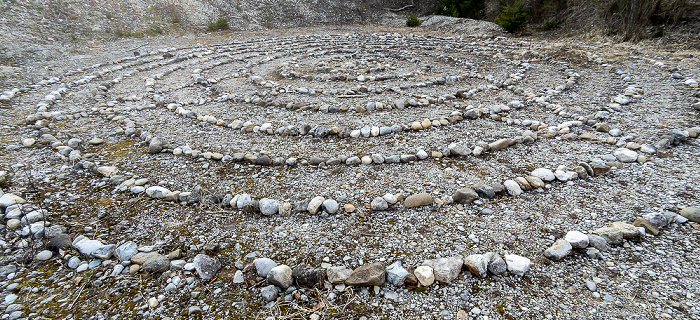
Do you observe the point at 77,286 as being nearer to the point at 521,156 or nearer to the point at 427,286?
the point at 427,286

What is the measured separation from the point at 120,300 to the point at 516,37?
15.6 metres

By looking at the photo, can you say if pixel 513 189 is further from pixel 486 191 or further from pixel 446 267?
pixel 446 267

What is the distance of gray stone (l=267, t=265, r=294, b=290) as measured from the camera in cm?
268

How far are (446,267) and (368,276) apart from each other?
0.62 meters

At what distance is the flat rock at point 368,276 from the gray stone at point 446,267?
0.40m

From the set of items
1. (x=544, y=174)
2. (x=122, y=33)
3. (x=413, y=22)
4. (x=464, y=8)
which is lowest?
(x=544, y=174)

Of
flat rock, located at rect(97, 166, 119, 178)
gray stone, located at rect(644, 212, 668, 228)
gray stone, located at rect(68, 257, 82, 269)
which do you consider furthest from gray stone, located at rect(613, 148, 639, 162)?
flat rock, located at rect(97, 166, 119, 178)

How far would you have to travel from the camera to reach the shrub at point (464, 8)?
20.0 metres

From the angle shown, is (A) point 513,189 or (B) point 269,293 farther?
(A) point 513,189

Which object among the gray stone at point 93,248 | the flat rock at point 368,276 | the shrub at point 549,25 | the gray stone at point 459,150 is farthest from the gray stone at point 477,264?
the shrub at point 549,25

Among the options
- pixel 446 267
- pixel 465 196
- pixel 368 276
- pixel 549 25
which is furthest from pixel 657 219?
pixel 549 25

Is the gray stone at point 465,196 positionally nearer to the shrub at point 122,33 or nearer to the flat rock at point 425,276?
the flat rock at point 425,276

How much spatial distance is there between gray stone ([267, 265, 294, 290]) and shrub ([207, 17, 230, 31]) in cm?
1698

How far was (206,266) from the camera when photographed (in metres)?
2.87
